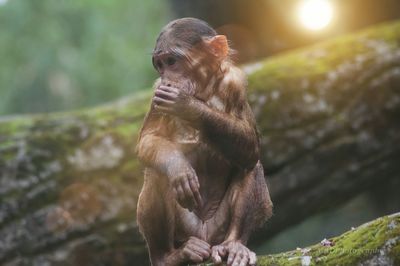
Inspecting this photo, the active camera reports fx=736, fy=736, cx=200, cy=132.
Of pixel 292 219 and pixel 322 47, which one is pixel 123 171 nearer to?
pixel 292 219

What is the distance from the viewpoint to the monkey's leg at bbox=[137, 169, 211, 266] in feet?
16.5

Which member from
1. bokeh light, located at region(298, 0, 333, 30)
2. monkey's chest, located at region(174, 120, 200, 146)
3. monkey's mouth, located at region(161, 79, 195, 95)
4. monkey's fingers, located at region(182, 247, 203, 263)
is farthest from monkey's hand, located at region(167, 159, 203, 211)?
bokeh light, located at region(298, 0, 333, 30)

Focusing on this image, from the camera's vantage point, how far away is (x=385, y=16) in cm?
1252

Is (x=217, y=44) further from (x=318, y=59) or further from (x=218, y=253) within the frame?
(x=318, y=59)

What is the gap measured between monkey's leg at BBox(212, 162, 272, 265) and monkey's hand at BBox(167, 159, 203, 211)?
0.30 meters

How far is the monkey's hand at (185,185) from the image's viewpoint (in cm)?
482

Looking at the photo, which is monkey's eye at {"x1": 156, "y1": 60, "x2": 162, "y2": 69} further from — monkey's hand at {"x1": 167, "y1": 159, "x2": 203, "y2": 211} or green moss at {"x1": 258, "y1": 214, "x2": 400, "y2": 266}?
green moss at {"x1": 258, "y1": 214, "x2": 400, "y2": 266}

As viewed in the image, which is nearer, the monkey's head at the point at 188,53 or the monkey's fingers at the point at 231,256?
the monkey's fingers at the point at 231,256

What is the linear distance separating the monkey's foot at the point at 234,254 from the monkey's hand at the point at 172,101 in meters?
0.90

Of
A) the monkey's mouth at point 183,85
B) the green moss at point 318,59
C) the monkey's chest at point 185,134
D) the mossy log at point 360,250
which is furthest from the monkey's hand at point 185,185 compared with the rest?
the green moss at point 318,59

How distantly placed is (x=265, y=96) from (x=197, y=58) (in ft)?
11.7

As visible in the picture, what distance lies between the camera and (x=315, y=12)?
12.2 meters

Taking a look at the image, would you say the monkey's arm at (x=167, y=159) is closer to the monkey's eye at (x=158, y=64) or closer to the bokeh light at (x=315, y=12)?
the monkey's eye at (x=158, y=64)

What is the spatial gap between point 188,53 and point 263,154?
3.37 m
